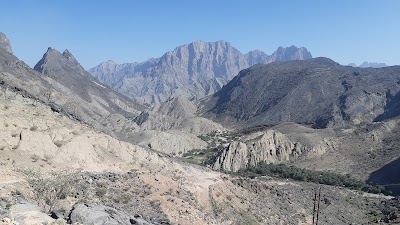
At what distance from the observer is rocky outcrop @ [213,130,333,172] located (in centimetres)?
7100

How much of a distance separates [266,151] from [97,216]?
56.3m

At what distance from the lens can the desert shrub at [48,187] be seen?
27.3 metres

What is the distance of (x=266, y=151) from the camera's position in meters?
75.9

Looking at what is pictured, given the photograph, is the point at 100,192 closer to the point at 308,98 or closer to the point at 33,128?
the point at 33,128

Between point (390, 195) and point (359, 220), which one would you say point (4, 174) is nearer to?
point (359, 220)

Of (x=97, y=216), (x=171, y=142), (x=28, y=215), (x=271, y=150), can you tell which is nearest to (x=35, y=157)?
(x=97, y=216)

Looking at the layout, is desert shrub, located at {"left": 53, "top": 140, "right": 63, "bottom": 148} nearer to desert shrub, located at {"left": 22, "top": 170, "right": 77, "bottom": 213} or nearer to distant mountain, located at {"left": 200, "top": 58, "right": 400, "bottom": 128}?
desert shrub, located at {"left": 22, "top": 170, "right": 77, "bottom": 213}

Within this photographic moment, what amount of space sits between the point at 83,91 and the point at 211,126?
90828 millimetres

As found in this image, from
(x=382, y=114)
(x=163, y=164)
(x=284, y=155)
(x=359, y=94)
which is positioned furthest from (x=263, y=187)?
(x=359, y=94)

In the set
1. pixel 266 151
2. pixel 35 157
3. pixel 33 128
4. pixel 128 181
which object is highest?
pixel 266 151

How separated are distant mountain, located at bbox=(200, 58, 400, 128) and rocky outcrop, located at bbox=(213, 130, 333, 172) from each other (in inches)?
1720

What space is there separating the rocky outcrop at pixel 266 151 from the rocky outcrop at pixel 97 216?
45404mm

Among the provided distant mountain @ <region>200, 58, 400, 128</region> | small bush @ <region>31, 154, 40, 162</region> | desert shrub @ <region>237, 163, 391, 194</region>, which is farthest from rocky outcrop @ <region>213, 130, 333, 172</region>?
distant mountain @ <region>200, 58, 400, 128</region>

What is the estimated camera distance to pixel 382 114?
127 meters
